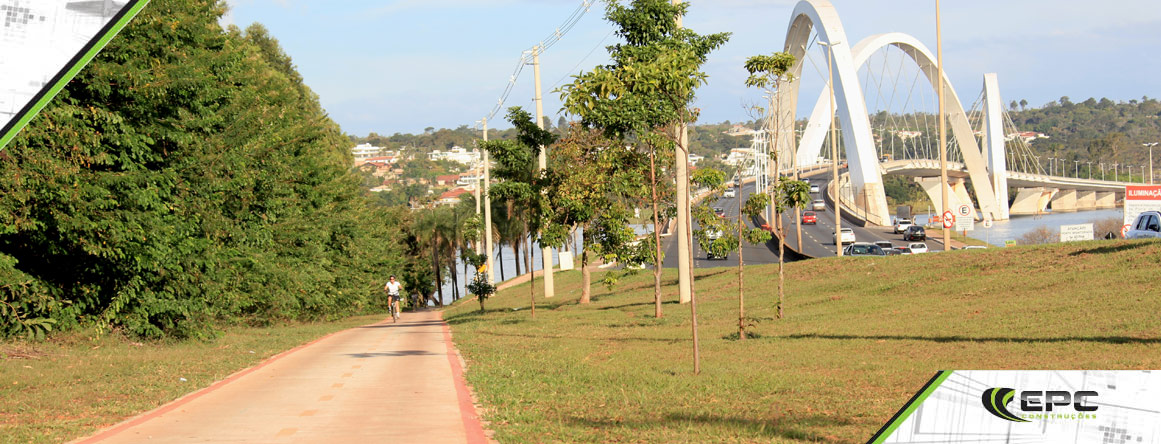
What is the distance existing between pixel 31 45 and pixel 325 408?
30.7 ft

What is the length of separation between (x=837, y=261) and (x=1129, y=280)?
51.3 ft

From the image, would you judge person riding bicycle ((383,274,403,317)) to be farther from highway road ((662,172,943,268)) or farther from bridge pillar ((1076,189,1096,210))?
bridge pillar ((1076,189,1096,210))

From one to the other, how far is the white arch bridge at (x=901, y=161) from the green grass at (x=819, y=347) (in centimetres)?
4148

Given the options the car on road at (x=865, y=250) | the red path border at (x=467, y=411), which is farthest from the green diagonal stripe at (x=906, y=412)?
the car on road at (x=865, y=250)

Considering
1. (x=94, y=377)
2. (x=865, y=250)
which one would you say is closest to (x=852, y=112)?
(x=865, y=250)

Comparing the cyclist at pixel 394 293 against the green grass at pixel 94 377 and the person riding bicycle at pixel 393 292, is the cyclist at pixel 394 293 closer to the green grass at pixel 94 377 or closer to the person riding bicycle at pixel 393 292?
the person riding bicycle at pixel 393 292

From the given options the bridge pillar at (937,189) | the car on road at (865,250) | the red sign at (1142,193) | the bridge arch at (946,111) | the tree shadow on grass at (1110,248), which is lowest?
the car on road at (865,250)

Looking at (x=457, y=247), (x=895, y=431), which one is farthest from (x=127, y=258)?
(x=457, y=247)

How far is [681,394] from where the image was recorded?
11203 mm

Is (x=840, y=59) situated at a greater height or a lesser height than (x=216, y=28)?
greater

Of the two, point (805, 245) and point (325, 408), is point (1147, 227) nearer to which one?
point (325, 408)

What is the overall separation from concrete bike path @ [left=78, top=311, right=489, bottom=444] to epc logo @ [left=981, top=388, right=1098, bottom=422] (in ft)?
19.8

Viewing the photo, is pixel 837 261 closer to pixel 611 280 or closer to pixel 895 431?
pixel 611 280

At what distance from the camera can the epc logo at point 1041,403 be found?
303 cm
